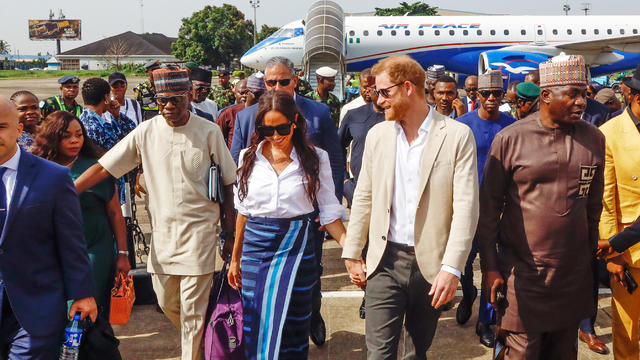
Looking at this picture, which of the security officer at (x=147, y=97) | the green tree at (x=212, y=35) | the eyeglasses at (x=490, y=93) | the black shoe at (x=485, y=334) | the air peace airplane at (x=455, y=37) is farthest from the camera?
the green tree at (x=212, y=35)

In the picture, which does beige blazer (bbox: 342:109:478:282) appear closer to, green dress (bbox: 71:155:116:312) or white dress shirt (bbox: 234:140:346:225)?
white dress shirt (bbox: 234:140:346:225)

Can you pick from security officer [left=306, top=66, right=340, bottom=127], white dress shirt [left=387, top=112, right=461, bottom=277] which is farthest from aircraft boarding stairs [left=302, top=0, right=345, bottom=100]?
white dress shirt [left=387, top=112, right=461, bottom=277]

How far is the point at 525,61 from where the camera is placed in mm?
18531

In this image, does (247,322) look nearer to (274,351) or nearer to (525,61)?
(274,351)

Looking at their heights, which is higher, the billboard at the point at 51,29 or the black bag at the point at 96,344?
the billboard at the point at 51,29

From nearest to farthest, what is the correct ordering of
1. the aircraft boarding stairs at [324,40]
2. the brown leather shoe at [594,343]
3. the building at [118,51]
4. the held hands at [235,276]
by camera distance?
the held hands at [235,276] → the brown leather shoe at [594,343] → the aircraft boarding stairs at [324,40] → the building at [118,51]

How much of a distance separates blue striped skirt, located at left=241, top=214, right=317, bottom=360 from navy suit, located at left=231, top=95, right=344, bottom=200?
1.21 metres

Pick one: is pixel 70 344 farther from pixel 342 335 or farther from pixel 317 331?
pixel 342 335

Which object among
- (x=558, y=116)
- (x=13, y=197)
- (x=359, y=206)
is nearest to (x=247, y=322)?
(x=359, y=206)

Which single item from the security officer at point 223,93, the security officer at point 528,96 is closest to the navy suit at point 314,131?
the security officer at point 528,96

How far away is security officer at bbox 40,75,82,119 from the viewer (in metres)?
6.40

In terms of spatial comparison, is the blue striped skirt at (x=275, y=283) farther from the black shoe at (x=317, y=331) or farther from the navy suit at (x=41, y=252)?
the black shoe at (x=317, y=331)

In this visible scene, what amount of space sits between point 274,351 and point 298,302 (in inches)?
12.3

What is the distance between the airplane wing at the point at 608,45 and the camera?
19.4 meters
